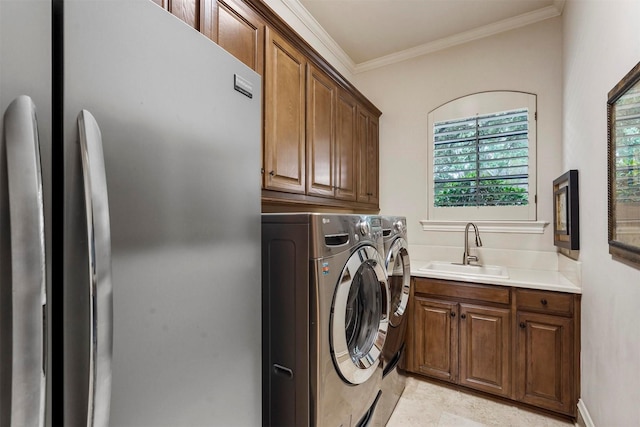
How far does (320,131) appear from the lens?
2170 mm

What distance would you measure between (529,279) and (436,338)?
77 centimetres

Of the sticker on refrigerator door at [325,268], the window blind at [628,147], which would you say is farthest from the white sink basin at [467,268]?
the sticker on refrigerator door at [325,268]

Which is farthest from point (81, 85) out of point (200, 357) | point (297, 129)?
point (297, 129)

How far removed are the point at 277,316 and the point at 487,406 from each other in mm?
1806

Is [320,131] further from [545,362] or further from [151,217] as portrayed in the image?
[545,362]

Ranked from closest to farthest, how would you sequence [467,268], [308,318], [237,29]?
[308,318]
[237,29]
[467,268]

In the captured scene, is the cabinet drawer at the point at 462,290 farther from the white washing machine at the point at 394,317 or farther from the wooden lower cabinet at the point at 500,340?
the white washing machine at the point at 394,317

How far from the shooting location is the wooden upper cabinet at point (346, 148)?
242cm

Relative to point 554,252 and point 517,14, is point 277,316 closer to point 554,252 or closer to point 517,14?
point 554,252

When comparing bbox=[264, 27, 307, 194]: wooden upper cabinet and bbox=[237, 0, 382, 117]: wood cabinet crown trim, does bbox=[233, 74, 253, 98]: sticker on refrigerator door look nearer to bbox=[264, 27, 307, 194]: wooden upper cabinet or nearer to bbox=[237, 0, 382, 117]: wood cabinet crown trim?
bbox=[264, 27, 307, 194]: wooden upper cabinet

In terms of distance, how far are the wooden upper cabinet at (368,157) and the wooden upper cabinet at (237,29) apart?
1373 millimetres

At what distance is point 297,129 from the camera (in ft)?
6.31

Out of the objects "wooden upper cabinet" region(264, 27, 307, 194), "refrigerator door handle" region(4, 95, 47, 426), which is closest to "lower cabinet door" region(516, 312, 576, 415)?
"wooden upper cabinet" region(264, 27, 307, 194)

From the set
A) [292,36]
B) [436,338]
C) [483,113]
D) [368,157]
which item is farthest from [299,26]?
[436,338]
